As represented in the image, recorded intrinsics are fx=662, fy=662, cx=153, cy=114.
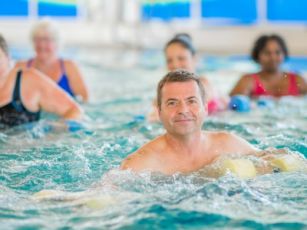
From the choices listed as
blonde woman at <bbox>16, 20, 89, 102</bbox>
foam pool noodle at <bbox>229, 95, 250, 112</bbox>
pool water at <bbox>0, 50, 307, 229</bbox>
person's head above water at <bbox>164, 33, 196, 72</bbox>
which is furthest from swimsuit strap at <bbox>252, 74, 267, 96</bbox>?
blonde woman at <bbox>16, 20, 89, 102</bbox>

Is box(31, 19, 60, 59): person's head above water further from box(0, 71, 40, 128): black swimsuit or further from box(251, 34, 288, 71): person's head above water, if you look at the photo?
box(251, 34, 288, 71): person's head above water

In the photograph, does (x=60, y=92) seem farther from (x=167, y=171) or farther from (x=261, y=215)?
(x=261, y=215)

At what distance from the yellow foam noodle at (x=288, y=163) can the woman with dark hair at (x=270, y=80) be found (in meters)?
3.59

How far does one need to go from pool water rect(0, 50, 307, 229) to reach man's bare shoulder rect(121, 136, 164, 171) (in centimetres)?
6

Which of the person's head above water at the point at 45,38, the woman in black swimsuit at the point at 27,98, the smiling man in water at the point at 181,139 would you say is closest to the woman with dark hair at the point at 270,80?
the person's head above water at the point at 45,38

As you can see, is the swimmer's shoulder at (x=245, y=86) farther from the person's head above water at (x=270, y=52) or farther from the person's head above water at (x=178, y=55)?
the person's head above water at (x=178, y=55)

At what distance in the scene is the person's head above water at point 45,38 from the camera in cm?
720

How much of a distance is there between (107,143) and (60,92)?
96 cm

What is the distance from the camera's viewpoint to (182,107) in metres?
3.95

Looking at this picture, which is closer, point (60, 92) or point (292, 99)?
point (60, 92)

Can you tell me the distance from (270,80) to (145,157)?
417 centimetres

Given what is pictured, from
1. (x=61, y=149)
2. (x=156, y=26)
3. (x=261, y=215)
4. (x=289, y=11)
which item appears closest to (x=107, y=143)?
(x=61, y=149)

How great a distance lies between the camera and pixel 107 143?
5.45 meters

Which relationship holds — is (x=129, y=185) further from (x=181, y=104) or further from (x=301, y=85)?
(x=301, y=85)
